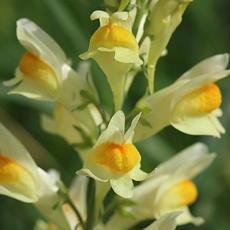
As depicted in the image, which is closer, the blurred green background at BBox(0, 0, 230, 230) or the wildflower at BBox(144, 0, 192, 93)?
the wildflower at BBox(144, 0, 192, 93)

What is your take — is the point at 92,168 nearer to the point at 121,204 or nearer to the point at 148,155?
the point at 121,204

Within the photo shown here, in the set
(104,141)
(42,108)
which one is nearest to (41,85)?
(104,141)

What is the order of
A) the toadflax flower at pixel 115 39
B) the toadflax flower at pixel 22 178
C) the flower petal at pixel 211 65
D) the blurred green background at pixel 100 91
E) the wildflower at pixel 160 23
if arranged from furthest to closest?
the blurred green background at pixel 100 91
the flower petal at pixel 211 65
the toadflax flower at pixel 22 178
the wildflower at pixel 160 23
the toadflax flower at pixel 115 39

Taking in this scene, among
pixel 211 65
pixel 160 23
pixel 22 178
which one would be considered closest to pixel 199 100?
pixel 211 65

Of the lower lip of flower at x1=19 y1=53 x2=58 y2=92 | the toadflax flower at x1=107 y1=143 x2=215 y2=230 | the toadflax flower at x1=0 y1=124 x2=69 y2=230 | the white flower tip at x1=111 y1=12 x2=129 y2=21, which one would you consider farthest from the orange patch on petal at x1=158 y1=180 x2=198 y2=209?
the white flower tip at x1=111 y1=12 x2=129 y2=21

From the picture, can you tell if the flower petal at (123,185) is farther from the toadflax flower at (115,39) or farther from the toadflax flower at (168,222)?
the toadflax flower at (115,39)

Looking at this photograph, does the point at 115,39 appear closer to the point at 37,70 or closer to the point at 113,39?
the point at 113,39

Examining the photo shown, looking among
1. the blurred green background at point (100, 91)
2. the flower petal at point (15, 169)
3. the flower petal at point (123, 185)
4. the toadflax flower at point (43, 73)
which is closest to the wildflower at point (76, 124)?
the toadflax flower at point (43, 73)

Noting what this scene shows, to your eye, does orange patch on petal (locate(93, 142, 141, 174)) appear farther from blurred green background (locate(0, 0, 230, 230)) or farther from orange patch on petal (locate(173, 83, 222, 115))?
blurred green background (locate(0, 0, 230, 230))
